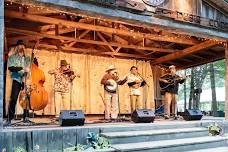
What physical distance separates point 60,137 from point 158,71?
7506mm

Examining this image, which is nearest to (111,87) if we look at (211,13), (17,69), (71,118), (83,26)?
(83,26)

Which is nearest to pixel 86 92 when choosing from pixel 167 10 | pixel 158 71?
pixel 158 71

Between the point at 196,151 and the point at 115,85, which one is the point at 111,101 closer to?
the point at 115,85

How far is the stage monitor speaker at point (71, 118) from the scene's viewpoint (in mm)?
5605

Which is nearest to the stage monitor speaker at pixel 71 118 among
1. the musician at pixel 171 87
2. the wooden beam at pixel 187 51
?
the musician at pixel 171 87

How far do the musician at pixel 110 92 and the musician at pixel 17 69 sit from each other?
2.19 meters

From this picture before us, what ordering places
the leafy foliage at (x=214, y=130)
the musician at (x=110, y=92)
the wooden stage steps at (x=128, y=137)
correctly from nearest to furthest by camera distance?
Answer: the wooden stage steps at (x=128, y=137) → the leafy foliage at (x=214, y=130) → the musician at (x=110, y=92)

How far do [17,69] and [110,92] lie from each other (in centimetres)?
265

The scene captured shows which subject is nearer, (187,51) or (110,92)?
(110,92)

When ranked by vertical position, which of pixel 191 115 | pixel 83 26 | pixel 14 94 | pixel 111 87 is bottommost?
pixel 191 115

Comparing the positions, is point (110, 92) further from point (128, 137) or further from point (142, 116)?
point (128, 137)

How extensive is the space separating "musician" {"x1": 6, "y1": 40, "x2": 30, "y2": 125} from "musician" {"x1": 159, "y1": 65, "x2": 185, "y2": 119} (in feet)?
13.5

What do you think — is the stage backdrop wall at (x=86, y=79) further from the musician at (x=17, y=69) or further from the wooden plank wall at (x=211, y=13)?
the wooden plank wall at (x=211, y=13)

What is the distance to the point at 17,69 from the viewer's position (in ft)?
18.8
